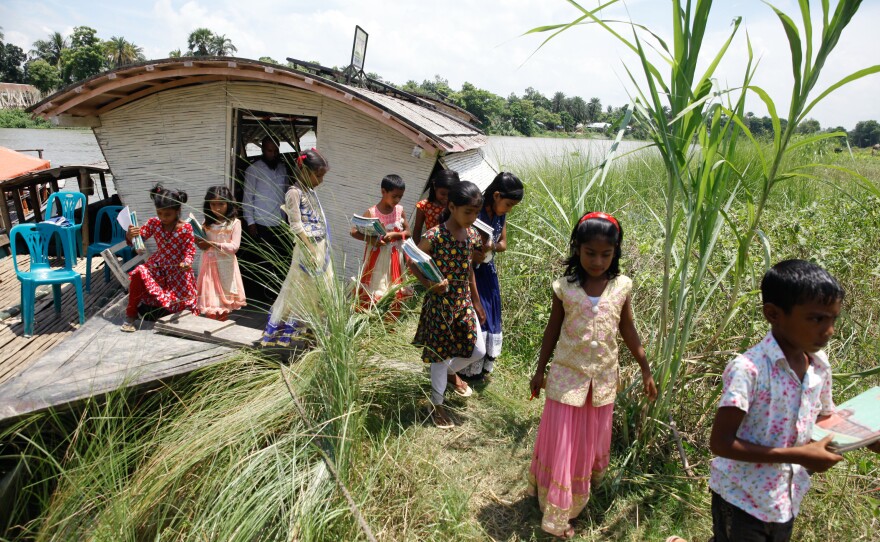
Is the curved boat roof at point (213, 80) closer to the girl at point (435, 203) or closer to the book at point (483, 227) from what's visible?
the girl at point (435, 203)

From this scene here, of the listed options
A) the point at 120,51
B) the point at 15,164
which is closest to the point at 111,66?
the point at 15,164

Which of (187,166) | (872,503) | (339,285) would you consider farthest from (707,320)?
(187,166)

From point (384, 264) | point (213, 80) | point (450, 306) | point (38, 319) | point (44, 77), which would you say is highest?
point (213, 80)

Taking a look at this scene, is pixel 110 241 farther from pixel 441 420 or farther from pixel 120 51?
pixel 120 51

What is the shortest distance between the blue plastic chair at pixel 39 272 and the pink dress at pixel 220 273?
1.34 m

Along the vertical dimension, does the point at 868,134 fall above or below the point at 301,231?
above

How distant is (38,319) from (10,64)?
60.5m

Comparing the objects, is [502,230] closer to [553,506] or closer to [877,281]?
[553,506]

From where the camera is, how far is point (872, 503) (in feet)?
8.47

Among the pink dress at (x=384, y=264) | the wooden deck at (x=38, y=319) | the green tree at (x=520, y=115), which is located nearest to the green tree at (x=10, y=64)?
the green tree at (x=520, y=115)

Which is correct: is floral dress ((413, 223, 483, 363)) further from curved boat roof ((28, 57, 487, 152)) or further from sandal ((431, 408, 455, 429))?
curved boat roof ((28, 57, 487, 152))

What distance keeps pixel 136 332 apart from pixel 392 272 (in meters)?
2.19

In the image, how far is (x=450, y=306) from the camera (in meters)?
3.38

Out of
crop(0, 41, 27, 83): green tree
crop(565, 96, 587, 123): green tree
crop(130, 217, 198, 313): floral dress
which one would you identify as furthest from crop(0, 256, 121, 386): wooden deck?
crop(0, 41, 27, 83): green tree
